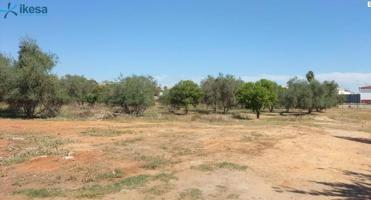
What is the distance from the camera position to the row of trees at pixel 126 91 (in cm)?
3512

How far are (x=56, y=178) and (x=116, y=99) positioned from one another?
34857 millimetres

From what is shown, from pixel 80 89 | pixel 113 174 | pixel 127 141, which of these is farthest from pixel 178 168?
pixel 80 89

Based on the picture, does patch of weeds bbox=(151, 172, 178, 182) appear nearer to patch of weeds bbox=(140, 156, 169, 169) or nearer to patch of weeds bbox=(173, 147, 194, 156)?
patch of weeds bbox=(140, 156, 169, 169)

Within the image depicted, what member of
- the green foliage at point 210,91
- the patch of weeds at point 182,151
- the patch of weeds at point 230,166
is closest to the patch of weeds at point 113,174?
the patch of weeds at point 230,166

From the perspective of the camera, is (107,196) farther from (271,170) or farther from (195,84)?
(195,84)

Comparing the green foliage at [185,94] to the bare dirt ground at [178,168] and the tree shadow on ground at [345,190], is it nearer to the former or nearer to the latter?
the bare dirt ground at [178,168]

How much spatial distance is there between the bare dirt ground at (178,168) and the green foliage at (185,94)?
3945 centimetres

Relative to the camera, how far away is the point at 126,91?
44.6 metres

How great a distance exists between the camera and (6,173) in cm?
1180

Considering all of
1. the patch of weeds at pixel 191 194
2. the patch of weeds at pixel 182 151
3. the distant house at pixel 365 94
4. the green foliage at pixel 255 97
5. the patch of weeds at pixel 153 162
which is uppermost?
the distant house at pixel 365 94

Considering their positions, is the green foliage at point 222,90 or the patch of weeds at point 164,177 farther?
the green foliage at point 222,90

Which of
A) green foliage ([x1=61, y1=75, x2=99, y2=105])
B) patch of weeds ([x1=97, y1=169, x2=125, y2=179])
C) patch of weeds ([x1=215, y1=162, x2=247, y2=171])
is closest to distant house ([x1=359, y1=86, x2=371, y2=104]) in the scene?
green foliage ([x1=61, y1=75, x2=99, y2=105])

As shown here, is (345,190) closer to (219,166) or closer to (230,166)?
(230,166)

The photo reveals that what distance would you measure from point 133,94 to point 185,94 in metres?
15.7
